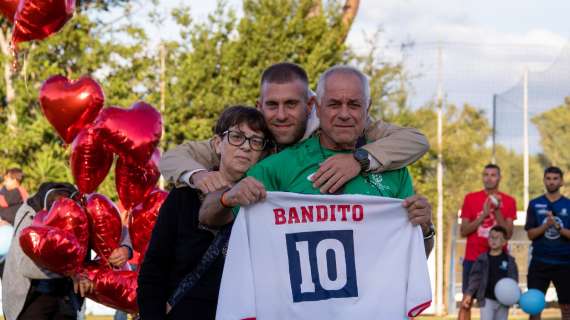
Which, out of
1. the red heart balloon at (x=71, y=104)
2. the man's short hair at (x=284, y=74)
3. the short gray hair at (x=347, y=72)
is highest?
the red heart balloon at (x=71, y=104)

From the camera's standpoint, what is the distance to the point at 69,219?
7.30 meters

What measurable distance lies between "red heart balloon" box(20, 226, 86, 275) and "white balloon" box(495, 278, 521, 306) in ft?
20.1

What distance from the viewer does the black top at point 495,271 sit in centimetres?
1243

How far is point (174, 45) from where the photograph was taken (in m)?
22.7

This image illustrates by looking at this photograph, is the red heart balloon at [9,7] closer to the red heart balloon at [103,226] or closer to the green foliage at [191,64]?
the red heart balloon at [103,226]

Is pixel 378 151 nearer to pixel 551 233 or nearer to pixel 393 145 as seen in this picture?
pixel 393 145

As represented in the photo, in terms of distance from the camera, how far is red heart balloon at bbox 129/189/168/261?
276 inches

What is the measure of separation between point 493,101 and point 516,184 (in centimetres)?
2689

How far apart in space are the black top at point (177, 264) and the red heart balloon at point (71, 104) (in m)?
3.44

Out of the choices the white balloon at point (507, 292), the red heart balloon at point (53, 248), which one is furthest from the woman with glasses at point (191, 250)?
the white balloon at point (507, 292)

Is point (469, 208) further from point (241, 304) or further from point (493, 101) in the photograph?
point (493, 101)

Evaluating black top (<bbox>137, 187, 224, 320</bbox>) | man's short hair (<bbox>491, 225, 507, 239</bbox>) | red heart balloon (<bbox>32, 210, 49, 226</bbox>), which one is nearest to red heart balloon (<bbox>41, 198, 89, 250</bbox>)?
red heart balloon (<bbox>32, 210, 49, 226</bbox>)

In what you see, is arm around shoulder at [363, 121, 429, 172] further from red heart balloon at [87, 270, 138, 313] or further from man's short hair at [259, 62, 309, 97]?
red heart balloon at [87, 270, 138, 313]

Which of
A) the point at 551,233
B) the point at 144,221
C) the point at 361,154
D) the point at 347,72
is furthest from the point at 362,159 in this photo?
the point at 551,233
